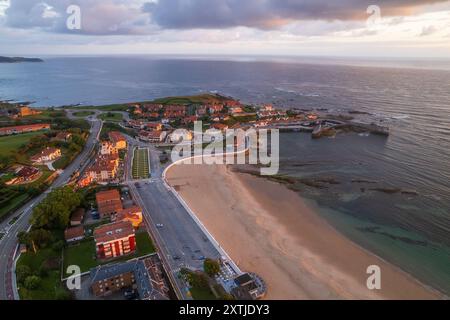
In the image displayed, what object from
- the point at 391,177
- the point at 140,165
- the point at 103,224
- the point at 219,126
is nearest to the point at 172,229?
the point at 103,224

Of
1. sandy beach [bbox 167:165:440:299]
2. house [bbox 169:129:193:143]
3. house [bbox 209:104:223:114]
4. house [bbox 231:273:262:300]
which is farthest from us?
house [bbox 209:104:223:114]

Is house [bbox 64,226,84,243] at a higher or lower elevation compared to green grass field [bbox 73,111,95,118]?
lower

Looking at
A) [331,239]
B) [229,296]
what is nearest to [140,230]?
[229,296]

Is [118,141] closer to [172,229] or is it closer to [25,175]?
[25,175]

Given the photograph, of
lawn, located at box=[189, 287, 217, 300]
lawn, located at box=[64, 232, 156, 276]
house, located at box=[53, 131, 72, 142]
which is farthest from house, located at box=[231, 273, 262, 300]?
house, located at box=[53, 131, 72, 142]

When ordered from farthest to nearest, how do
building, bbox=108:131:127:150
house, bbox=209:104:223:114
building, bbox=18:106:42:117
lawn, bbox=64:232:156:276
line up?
house, bbox=209:104:223:114
building, bbox=18:106:42:117
building, bbox=108:131:127:150
lawn, bbox=64:232:156:276

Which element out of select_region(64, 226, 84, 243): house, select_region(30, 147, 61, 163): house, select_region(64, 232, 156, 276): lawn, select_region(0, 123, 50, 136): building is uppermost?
select_region(0, 123, 50, 136): building

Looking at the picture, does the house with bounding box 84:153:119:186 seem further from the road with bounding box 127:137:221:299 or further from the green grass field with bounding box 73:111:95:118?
the green grass field with bounding box 73:111:95:118
